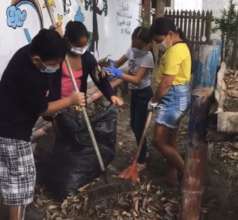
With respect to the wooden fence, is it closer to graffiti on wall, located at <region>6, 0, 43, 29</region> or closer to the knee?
graffiti on wall, located at <region>6, 0, 43, 29</region>

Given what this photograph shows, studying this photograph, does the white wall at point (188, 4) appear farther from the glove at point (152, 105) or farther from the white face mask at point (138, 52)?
the glove at point (152, 105)

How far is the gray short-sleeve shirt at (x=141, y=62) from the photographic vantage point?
5117mm

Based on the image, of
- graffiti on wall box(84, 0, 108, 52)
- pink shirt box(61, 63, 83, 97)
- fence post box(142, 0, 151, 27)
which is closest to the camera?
pink shirt box(61, 63, 83, 97)

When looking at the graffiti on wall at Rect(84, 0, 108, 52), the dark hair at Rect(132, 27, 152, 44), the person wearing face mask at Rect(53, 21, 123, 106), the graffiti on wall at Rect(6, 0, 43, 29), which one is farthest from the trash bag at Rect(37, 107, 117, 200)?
the graffiti on wall at Rect(84, 0, 108, 52)

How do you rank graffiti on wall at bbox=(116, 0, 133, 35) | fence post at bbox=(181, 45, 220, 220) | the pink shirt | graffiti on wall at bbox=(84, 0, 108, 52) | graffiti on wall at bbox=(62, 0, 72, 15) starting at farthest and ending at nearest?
1. graffiti on wall at bbox=(116, 0, 133, 35)
2. graffiti on wall at bbox=(84, 0, 108, 52)
3. graffiti on wall at bbox=(62, 0, 72, 15)
4. the pink shirt
5. fence post at bbox=(181, 45, 220, 220)

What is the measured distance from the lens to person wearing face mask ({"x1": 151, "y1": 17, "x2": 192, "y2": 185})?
455 cm

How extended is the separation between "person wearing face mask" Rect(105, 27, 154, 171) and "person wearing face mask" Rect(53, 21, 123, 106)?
202 mm

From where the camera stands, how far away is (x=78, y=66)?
468 cm

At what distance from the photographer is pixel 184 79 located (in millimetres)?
4746

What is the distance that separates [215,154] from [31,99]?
295 cm

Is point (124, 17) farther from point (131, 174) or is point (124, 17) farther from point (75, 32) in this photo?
point (75, 32)

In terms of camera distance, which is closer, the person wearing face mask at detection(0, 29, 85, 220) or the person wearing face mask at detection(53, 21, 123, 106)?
the person wearing face mask at detection(0, 29, 85, 220)

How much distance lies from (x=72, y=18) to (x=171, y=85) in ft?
7.72

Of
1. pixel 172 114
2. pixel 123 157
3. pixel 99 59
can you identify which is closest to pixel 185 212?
pixel 172 114
